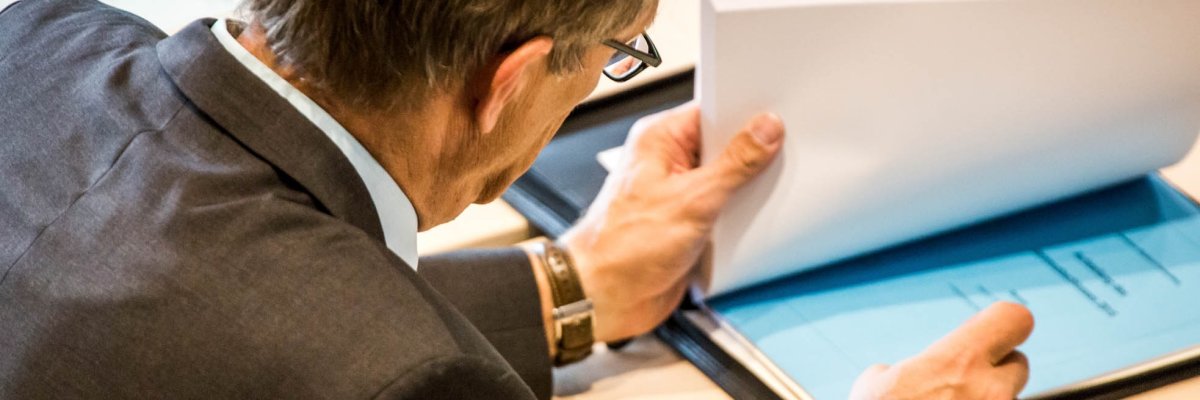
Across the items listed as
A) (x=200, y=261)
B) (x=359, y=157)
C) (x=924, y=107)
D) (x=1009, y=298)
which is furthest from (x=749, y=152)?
(x=200, y=261)

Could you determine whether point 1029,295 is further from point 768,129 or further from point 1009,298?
point 768,129

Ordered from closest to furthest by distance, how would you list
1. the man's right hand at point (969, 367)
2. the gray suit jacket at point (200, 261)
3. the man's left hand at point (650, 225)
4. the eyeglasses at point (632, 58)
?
the gray suit jacket at point (200, 261)
the eyeglasses at point (632, 58)
the man's right hand at point (969, 367)
the man's left hand at point (650, 225)

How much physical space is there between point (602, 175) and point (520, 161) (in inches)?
12.8

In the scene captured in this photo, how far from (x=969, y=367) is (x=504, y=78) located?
1.34ft

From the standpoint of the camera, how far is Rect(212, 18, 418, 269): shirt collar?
29.6 inches

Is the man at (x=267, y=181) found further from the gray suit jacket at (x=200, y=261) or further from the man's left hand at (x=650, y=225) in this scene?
the man's left hand at (x=650, y=225)

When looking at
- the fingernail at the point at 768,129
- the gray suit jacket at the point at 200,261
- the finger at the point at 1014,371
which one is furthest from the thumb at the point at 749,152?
the gray suit jacket at the point at 200,261

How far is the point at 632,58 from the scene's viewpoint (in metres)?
0.93

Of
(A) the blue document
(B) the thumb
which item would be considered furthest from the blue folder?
(B) the thumb

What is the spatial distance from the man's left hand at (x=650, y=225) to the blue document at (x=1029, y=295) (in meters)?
0.05

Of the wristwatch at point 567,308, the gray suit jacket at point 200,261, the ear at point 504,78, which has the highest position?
the ear at point 504,78

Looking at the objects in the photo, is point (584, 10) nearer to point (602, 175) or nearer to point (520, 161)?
point (520, 161)

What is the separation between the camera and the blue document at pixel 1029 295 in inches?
39.4

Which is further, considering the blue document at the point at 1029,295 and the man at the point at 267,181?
the blue document at the point at 1029,295
